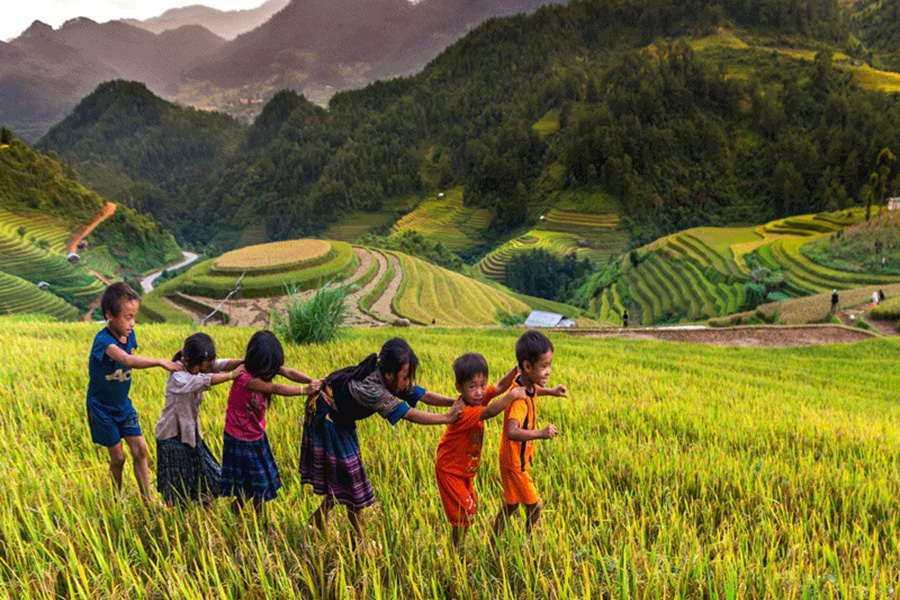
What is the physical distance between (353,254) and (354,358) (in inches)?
1682

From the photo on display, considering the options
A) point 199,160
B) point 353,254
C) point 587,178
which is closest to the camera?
point 353,254

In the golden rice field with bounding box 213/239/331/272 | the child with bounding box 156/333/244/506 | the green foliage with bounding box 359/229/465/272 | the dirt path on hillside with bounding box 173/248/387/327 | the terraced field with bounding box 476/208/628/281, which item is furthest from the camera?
the terraced field with bounding box 476/208/628/281

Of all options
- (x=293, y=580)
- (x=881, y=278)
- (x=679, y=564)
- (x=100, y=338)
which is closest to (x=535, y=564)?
(x=679, y=564)

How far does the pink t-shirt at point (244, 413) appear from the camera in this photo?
2.39m

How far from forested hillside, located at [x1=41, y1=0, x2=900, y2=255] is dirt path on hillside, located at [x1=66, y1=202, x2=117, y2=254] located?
112ft

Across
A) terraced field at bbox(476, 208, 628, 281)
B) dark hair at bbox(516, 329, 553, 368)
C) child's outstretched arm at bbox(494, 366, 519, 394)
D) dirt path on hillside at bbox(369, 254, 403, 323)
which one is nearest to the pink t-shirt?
child's outstretched arm at bbox(494, 366, 519, 394)

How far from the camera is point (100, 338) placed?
2.71 m

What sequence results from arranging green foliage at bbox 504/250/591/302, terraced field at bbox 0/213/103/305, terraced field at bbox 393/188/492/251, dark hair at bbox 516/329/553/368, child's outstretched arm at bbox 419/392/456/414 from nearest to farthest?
dark hair at bbox 516/329/553/368 < child's outstretched arm at bbox 419/392/456/414 < terraced field at bbox 0/213/103/305 < green foliage at bbox 504/250/591/302 < terraced field at bbox 393/188/492/251

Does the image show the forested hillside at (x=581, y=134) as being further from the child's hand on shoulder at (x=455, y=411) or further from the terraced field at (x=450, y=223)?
the child's hand on shoulder at (x=455, y=411)

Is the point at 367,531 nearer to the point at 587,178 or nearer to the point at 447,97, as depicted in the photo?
the point at 587,178

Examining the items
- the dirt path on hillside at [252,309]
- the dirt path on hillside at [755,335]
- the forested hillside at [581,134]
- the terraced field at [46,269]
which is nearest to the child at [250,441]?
the dirt path on hillside at [755,335]

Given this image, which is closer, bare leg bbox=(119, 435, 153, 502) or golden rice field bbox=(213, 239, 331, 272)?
bare leg bbox=(119, 435, 153, 502)

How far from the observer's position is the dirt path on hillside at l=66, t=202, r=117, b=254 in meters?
73.1

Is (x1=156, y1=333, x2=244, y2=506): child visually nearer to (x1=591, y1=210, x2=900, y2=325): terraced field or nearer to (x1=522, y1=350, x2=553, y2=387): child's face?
(x1=522, y1=350, x2=553, y2=387): child's face
